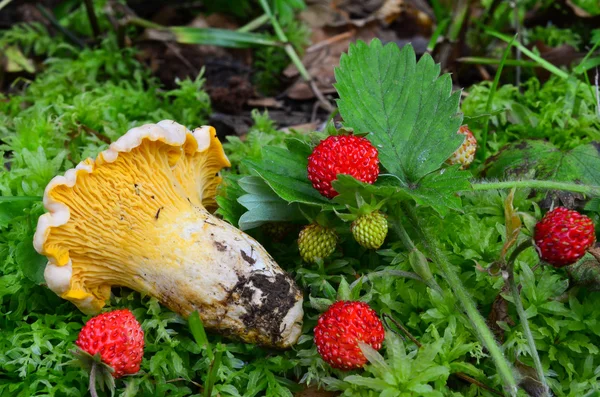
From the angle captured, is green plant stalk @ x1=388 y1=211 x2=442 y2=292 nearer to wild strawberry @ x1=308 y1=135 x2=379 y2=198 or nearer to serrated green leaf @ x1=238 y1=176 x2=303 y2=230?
wild strawberry @ x1=308 y1=135 x2=379 y2=198

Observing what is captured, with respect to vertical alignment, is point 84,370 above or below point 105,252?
below

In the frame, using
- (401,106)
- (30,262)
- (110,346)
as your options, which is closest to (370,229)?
(401,106)

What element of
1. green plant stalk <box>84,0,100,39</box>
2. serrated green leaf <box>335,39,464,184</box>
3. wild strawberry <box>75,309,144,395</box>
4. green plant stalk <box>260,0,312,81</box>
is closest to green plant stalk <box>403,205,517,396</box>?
serrated green leaf <box>335,39,464,184</box>

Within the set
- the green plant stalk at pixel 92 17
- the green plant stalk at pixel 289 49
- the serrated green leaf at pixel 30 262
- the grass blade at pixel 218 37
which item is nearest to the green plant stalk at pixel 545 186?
the serrated green leaf at pixel 30 262

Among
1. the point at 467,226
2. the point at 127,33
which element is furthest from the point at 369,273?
the point at 127,33

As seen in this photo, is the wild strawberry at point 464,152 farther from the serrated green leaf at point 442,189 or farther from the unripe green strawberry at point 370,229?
the unripe green strawberry at point 370,229

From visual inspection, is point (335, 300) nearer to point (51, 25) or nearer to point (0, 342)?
point (0, 342)
